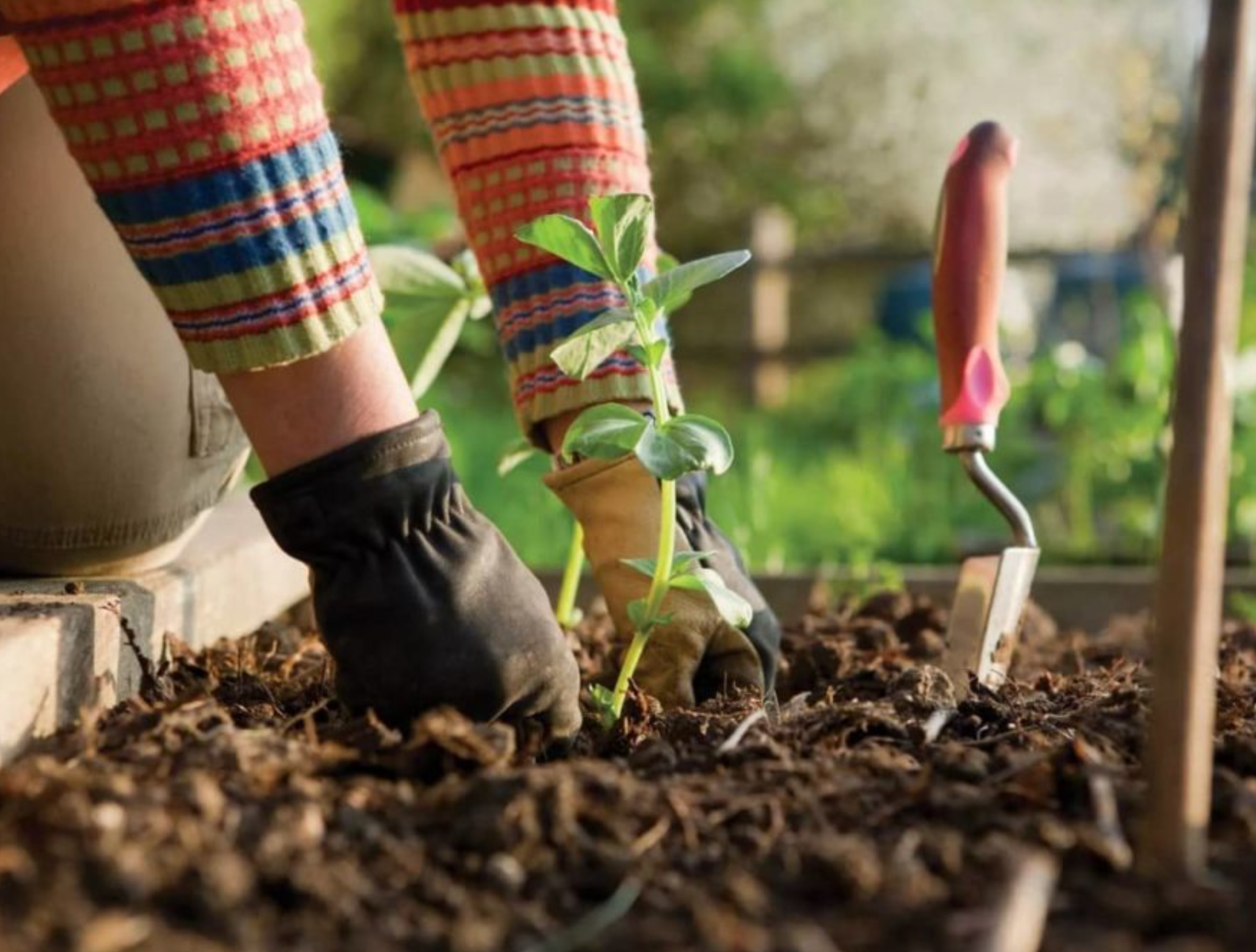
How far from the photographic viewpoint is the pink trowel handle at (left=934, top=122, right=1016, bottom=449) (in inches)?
58.7

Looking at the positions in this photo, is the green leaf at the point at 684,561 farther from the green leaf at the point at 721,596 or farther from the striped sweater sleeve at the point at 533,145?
the striped sweater sleeve at the point at 533,145

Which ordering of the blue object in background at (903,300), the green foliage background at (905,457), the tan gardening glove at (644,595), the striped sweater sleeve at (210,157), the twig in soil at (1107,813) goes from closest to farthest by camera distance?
the twig in soil at (1107,813)
the striped sweater sleeve at (210,157)
the tan gardening glove at (644,595)
the green foliage background at (905,457)
the blue object in background at (903,300)

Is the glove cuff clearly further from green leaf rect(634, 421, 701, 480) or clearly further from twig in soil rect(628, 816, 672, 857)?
twig in soil rect(628, 816, 672, 857)

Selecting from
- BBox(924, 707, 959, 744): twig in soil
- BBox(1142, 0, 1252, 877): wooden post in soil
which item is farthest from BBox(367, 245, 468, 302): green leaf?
BBox(1142, 0, 1252, 877): wooden post in soil

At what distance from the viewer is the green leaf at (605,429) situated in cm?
119

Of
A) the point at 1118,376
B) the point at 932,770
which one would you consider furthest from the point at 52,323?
the point at 1118,376

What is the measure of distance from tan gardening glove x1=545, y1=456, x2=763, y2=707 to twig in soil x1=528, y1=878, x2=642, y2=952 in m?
0.52

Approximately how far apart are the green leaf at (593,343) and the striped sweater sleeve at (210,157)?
166 millimetres

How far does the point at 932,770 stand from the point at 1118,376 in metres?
3.22

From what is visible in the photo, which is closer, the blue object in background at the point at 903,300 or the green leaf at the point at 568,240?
the green leaf at the point at 568,240

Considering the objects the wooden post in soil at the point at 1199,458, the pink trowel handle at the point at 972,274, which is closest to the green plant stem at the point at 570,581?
the pink trowel handle at the point at 972,274

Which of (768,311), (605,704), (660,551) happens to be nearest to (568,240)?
(660,551)

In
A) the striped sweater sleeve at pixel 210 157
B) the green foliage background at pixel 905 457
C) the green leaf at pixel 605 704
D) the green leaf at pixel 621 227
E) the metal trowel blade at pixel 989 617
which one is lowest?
the green foliage background at pixel 905 457

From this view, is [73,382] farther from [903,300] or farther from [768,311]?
[903,300]
